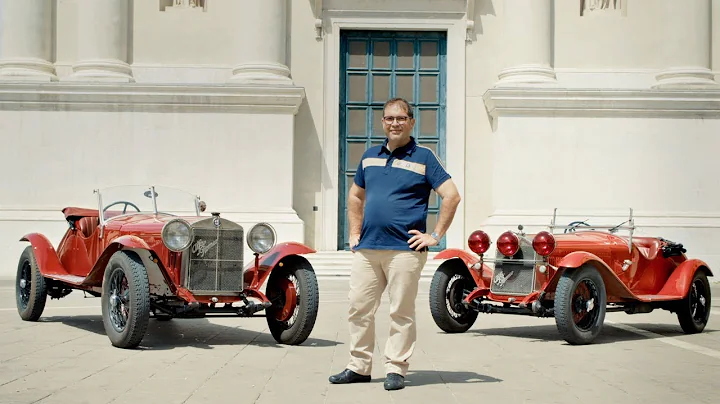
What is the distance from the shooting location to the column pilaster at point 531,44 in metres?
20.0

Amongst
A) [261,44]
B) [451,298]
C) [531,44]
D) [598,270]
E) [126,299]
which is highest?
[531,44]

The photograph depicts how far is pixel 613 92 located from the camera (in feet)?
64.8

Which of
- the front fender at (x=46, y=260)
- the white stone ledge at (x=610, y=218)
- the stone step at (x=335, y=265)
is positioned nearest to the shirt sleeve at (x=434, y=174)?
the front fender at (x=46, y=260)

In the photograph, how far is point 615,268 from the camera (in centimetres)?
1031

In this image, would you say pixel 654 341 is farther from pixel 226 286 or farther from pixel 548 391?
pixel 226 286

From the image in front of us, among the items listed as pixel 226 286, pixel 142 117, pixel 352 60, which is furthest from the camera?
pixel 352 60

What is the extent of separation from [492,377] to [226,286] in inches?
115

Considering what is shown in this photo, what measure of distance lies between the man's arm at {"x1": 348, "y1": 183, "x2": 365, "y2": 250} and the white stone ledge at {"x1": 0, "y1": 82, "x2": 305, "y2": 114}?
12709 mm

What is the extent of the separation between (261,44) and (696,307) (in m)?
11.5

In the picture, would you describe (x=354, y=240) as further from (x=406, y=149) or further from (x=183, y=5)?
(x=183, y=5)

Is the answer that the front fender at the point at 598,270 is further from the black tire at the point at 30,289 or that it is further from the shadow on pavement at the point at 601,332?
the black tire at the point at 30,289

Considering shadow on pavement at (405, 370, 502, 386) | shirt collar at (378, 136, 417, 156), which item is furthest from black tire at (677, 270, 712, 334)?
shirt collar at (378, 136, 417, 156)

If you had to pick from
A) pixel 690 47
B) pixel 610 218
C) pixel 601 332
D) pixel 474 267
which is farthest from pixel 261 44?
pixel 601 332

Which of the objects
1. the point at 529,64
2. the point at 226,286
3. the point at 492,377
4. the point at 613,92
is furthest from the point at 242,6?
the point at 492,377
